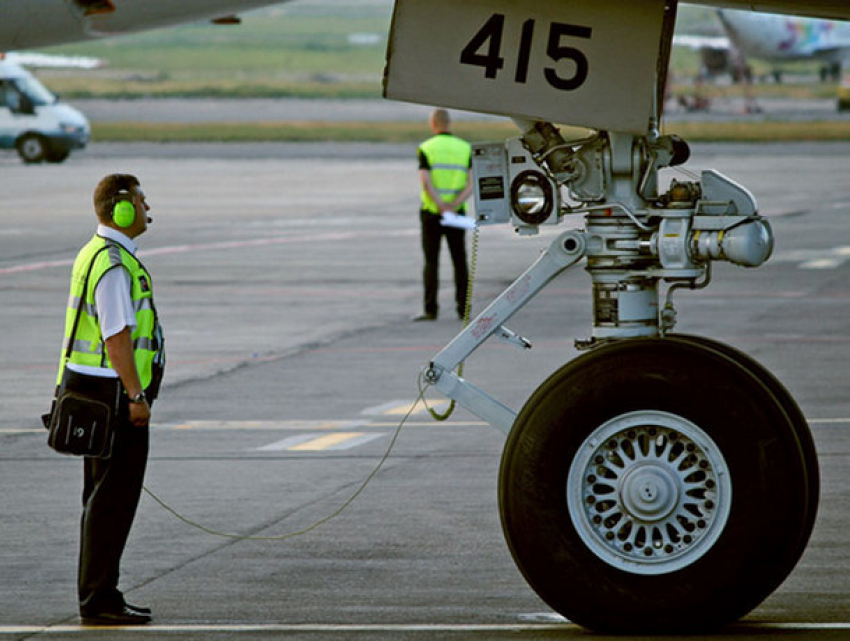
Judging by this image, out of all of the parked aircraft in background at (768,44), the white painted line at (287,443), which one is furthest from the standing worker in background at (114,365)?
the parked aircraft in background at (768,44)

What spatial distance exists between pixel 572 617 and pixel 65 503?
423 cm

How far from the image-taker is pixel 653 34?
8.22 meters

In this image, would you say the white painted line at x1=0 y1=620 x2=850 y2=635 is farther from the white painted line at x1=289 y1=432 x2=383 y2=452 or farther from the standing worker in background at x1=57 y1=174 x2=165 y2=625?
the white painted line at x1=289 y1=432 x2=383 y2=452

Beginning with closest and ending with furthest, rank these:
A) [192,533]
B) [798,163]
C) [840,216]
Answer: [192,533] → [840,216] → [798,163]

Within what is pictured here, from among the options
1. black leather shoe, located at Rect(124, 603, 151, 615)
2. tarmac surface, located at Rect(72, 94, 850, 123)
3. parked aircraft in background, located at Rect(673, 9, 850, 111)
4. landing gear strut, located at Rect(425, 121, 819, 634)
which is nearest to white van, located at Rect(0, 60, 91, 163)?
tarmac surface, located at Rect(72, 94, 850, 123)

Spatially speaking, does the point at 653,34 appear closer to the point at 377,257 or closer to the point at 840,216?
the point at 377,257

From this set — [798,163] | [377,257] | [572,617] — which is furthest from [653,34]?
[798,163]

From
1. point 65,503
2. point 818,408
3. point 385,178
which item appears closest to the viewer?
point 65,503

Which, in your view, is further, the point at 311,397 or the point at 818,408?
the point at 311,397

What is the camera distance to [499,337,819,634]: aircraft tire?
7742 millimetres

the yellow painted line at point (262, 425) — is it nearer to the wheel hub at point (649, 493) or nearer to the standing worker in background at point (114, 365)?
the standing worker in background at point (114, 365)

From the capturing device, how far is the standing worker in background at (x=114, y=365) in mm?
8328

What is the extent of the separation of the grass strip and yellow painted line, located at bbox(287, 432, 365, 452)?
153 ft

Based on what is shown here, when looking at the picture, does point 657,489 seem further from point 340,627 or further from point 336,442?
point 336,442
